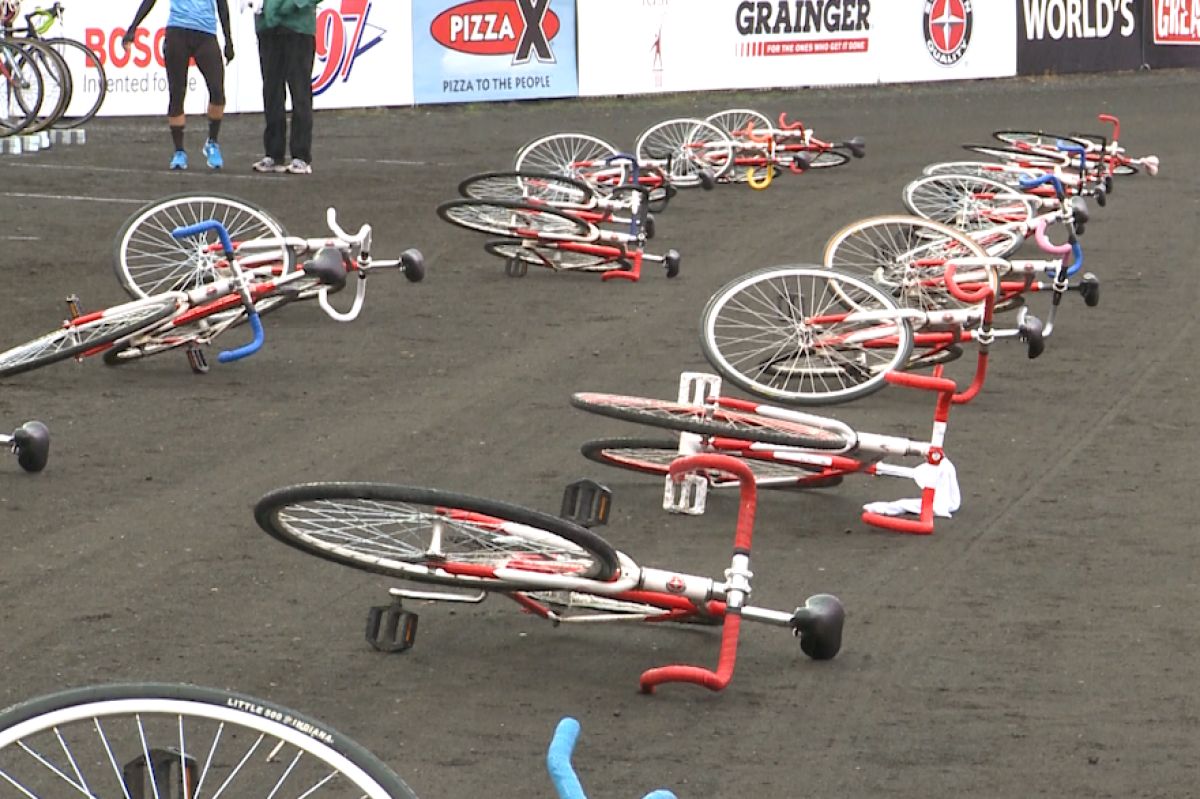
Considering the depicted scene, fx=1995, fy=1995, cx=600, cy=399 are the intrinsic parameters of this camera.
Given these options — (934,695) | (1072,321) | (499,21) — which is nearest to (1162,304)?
(1072,321)

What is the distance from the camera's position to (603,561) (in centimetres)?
535

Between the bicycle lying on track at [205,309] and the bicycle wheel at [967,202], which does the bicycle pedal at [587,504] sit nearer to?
the bicycle lying on track at [205,309]

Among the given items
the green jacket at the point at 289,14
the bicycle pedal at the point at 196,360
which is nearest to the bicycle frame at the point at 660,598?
the bicycle pedal at the point at 196,360

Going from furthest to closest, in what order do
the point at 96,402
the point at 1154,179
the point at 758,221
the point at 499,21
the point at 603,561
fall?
the point at 499,21
the point at 1154,179
the point at 758,221
the point at 96,402
the point at 603,561

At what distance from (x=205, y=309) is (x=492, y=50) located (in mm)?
17248

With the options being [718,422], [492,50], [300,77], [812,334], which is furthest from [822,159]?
[718,422]

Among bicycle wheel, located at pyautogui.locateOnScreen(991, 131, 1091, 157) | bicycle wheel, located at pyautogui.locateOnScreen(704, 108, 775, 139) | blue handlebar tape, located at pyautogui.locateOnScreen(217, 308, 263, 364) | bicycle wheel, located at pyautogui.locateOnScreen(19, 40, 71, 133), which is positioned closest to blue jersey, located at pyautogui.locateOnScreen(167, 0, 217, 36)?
bicycle wheel, located at pyautogui.locateOnScreen(19, 40, 71, 133)

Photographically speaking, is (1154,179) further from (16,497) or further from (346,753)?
(346,753)

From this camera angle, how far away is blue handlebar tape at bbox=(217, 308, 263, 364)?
9.72 m

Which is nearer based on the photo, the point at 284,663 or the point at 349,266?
the point at 284,663

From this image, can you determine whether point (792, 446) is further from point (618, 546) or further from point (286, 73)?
point (286, 73)

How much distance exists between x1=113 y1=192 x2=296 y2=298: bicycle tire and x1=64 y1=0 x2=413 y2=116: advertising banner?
37.7 ft

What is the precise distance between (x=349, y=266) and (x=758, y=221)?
6.10 meters

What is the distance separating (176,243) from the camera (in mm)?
11211
